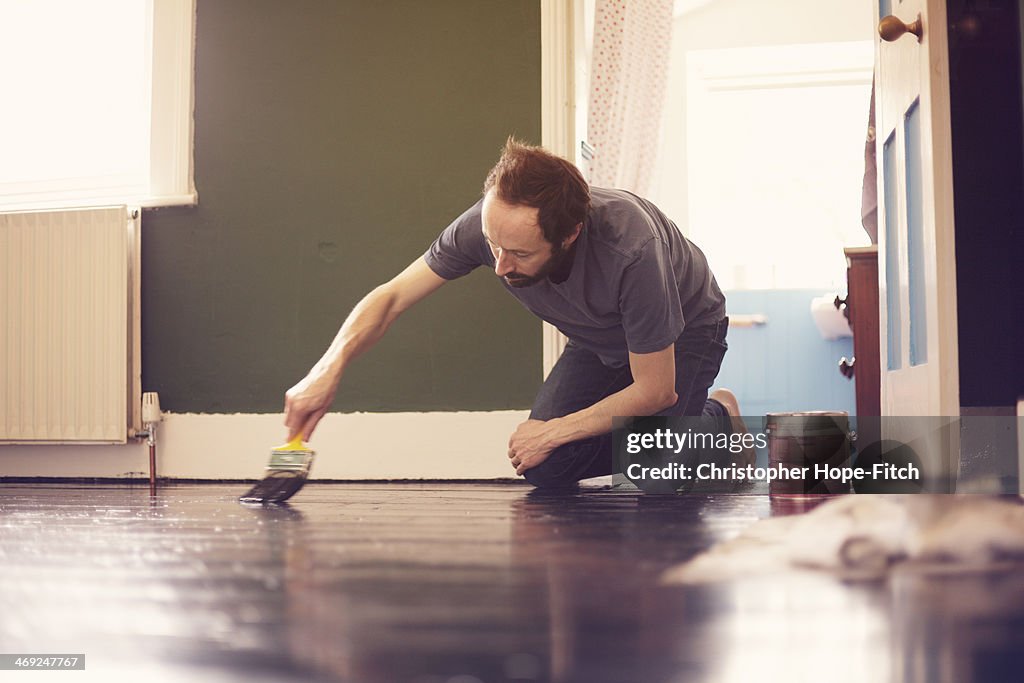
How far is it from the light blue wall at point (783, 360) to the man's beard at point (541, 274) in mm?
2585

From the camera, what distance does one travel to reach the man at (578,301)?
1664 millimetres

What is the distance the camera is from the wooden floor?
661 millimetres

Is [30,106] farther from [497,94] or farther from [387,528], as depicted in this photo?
[387,528]

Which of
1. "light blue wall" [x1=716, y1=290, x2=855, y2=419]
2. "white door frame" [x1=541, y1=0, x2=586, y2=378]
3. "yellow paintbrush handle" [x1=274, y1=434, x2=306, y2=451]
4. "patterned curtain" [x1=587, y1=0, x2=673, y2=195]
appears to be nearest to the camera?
"yellow paintbrush handle" [x1=274, y1=434, x2=306, y2=451]

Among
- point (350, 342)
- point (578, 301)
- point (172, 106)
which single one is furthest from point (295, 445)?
point (172, 106)

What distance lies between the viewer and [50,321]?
290 cm

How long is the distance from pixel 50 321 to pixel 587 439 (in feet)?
6.17

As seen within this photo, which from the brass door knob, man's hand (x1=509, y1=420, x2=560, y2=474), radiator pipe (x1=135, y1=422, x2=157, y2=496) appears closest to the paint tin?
man's hand (x1=509, y1=420, x2=560, y2=474)

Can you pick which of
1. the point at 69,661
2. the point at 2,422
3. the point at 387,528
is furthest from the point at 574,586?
the point at 2,422

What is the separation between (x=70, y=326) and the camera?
9.43 ft

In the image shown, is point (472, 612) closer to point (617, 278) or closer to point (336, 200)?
point (617, 278)

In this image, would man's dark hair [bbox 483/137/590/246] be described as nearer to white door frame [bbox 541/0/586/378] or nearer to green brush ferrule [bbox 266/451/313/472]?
green brush ferrule [bbox 266/451/313/472]

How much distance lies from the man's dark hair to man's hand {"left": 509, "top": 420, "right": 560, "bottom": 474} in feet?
1.46

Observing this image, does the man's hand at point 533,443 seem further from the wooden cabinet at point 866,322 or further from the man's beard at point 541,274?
the wooden cabinet at point 866,322
